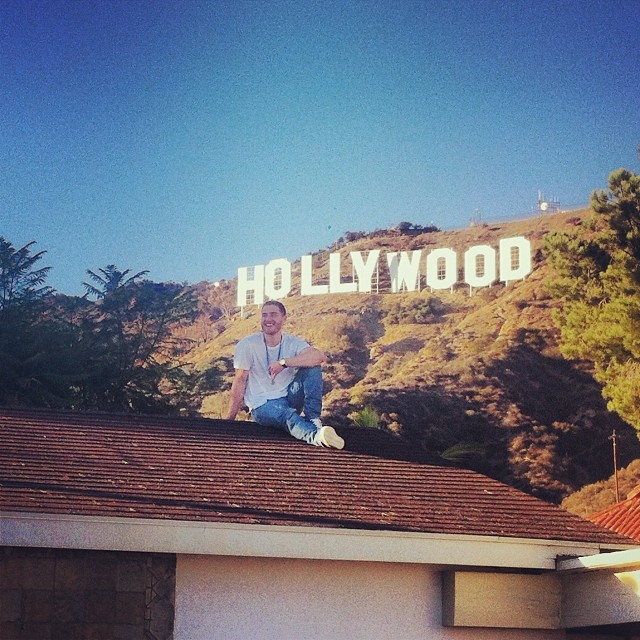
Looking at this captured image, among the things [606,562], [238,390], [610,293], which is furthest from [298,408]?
[610,293]

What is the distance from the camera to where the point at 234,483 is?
41.9 ft

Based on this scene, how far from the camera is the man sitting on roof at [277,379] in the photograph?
52.2ft

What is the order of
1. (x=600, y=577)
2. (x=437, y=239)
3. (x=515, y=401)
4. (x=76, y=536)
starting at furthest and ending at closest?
(x=437, y=239), (x=515, y=401), (x=600, y=577), (x=76, y=536)

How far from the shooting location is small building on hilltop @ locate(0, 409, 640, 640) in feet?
36.7

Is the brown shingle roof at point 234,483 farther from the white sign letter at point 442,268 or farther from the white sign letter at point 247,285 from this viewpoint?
the white sign letter at point 442,268

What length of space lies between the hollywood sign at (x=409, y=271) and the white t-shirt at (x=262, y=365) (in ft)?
174

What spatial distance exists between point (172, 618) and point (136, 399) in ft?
86.5

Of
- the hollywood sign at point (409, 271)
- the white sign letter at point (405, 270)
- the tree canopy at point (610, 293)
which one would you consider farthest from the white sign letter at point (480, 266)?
the tree canopy at point (610, 293)

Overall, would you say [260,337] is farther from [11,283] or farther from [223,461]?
[11,283]

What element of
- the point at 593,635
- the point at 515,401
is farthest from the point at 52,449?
the point at 515,401

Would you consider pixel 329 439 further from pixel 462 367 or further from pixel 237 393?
pixel 462 367

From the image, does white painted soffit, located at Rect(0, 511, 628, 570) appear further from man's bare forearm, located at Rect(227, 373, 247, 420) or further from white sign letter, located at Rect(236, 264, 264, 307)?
white sign letter, located at Rect(236, 264, 264, 307)

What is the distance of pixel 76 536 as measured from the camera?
1109cm

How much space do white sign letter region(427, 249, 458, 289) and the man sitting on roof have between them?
188ft
